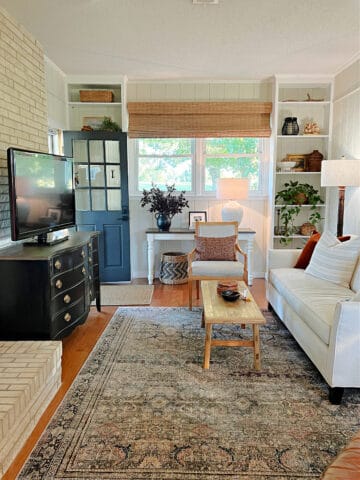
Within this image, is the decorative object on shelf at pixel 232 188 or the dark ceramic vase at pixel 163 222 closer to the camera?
the decorative object on shelf at pixel 232 188

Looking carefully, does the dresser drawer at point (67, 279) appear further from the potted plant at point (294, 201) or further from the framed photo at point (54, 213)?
the potted plant at point (294, 201)

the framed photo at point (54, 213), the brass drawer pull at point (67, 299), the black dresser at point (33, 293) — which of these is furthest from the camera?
the framed photo at point (54, 213)

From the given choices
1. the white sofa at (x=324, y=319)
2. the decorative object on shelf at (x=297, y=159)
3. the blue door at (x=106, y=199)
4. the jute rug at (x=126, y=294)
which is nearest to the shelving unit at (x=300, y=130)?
the decorative object on shelf at (x=297, y=159)

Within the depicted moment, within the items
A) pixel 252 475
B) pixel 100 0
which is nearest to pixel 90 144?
pixel 100 0

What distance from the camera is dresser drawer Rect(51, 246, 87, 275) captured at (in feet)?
8.36

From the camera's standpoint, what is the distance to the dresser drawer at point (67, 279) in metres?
2.55

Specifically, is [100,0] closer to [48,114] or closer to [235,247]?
[48,114]

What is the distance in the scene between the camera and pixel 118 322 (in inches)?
131

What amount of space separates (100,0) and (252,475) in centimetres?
323

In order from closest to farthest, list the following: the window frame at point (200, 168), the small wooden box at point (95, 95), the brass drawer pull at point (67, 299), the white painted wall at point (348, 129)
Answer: the brass drawer pull at point (67, 299)
the white painted wall at point (348, 129)
the small wooden box at point (95, 95)
the window frame at point (200, 168)

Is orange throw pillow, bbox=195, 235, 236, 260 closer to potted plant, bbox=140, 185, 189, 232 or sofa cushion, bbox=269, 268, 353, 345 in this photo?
sofa cushion, bbox=269, 268, 353, 345

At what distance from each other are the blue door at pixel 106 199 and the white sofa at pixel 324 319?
213 centimetres

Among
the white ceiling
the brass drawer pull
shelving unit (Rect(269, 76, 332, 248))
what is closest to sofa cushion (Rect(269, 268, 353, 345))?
shelving unit (Rect(269, 76, 332, 248))

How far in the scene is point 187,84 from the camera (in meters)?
4.65
